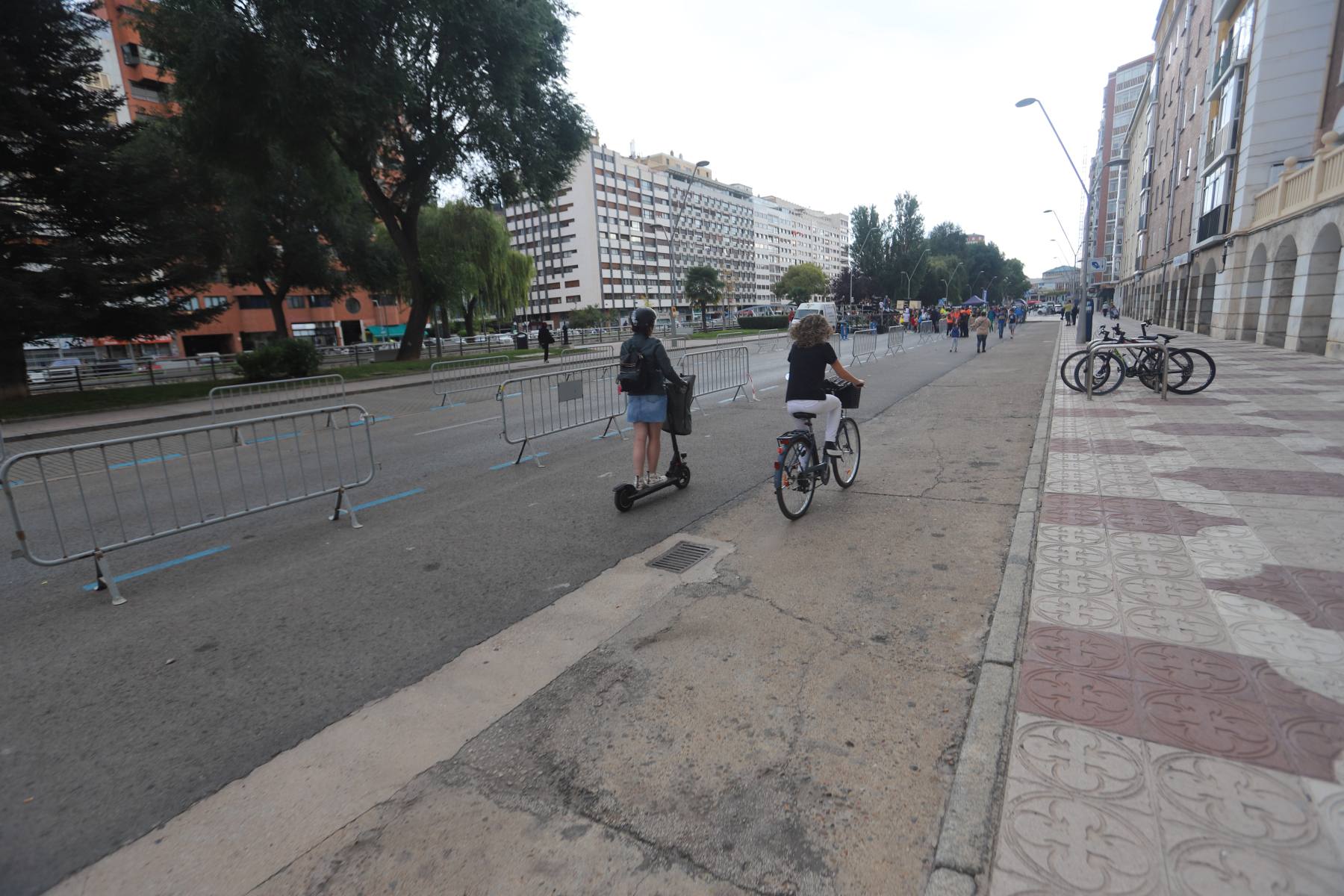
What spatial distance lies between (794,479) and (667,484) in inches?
60.5

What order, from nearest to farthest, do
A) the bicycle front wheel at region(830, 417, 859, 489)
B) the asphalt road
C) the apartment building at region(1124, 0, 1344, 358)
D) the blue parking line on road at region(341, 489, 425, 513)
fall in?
the asphalt road → the bicycle front wheel at region(830, 417, 859, 489) → the blue parking line on road at region(341, 489, 425, 513) → the apartment building at region(1124, 0, 1344, 358)

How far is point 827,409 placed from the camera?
6.17 metres

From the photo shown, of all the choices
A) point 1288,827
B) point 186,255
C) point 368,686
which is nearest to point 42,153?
point 186,255

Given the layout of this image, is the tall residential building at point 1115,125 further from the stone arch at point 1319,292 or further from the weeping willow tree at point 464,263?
the stone arch at point 1319,292

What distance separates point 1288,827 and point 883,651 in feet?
5.62

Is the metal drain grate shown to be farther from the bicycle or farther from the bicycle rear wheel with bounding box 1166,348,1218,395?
the bicycle rear wheel with bounding box 1166,348,1218,395

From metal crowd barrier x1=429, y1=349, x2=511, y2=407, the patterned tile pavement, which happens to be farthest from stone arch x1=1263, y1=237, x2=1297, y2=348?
metal crowd barrier x1=429, y1=349, x2=511, y2=407

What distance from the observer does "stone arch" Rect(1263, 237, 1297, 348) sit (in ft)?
62.8

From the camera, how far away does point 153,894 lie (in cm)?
225

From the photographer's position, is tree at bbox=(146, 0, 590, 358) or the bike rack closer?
the bike rack

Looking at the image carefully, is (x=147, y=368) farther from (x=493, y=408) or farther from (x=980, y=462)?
(x=980, y=462)

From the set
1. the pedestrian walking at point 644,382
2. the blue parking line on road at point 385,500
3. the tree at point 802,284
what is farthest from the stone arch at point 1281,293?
the tree at point 802,284

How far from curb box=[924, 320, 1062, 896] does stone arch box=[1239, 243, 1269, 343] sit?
25.2 m

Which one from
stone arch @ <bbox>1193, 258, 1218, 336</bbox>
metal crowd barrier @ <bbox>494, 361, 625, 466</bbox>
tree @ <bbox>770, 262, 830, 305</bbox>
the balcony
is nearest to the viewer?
metal crowd barrier @ <bbox>494, 361, 625, 466</bbox>
